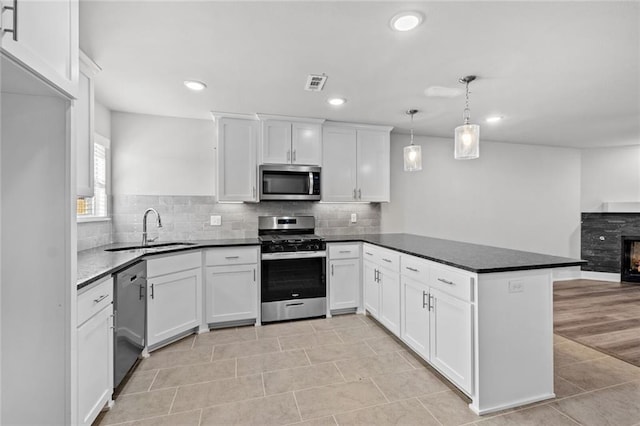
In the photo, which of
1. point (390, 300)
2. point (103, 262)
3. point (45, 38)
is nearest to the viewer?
point (45, 38)

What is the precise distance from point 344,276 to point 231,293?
4.21 ft

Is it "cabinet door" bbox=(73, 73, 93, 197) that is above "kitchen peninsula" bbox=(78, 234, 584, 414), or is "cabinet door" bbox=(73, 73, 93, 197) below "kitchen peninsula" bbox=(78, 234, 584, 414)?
above

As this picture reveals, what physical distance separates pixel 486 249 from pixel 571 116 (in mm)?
2422

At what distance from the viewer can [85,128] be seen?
203 cm

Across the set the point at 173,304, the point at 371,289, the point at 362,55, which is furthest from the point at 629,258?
the point at 173,304

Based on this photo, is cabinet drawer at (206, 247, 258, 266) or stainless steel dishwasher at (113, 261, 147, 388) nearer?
stainless steel dishwasher at (113, 261, 147, 388)

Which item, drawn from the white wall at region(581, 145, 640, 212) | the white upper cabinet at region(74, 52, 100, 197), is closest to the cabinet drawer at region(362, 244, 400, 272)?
the white upper cabinet at region(74, 52, 100, 197)

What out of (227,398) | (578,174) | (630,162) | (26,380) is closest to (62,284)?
(26,380)

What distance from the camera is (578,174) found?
539cm

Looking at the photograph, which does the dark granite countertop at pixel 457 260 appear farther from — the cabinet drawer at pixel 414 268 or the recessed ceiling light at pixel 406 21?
the recessed ceiling light at pixel 406 21

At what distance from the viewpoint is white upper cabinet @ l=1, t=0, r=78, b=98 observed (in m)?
0.94

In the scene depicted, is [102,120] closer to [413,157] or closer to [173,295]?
[173,295]

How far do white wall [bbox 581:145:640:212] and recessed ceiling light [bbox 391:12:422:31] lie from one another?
5613 millimetres

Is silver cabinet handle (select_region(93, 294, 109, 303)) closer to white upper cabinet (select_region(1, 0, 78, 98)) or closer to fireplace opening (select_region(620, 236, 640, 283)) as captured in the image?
white upper cabinet (select_region(1, 0, 78, 98))
